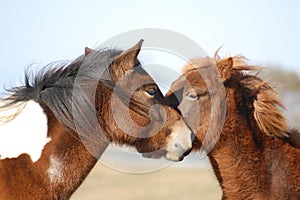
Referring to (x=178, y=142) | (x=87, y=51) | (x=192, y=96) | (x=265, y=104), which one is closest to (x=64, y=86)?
(x=87, y=51)

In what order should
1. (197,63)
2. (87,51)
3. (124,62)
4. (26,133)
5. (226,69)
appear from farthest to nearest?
1. (197,63)
2. (226,69)
3. (87,51)
4. (124,62)
5. (26,133)

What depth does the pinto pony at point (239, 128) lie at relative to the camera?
630 cm

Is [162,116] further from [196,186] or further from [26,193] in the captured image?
[196,186]

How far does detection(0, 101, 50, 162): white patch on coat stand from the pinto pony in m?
1.72

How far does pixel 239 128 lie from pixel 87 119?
70.2 inches

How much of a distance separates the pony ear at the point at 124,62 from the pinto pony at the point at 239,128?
3.00ft

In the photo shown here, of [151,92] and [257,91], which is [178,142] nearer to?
[151,92]

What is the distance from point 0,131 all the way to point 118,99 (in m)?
1.19

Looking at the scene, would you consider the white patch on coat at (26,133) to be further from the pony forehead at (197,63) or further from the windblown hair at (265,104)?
the windblown hair at (265,104)

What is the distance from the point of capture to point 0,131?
5453mm

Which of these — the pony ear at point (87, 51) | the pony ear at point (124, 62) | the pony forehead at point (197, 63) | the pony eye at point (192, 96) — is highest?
the pony ear at point (124, 62)

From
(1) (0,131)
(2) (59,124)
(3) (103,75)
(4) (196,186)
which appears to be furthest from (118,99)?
(4) (196,186)

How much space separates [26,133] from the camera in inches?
215

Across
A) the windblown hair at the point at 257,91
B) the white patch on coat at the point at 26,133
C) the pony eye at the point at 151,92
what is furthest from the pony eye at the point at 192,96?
the white patch on coat at the point at 26,133
